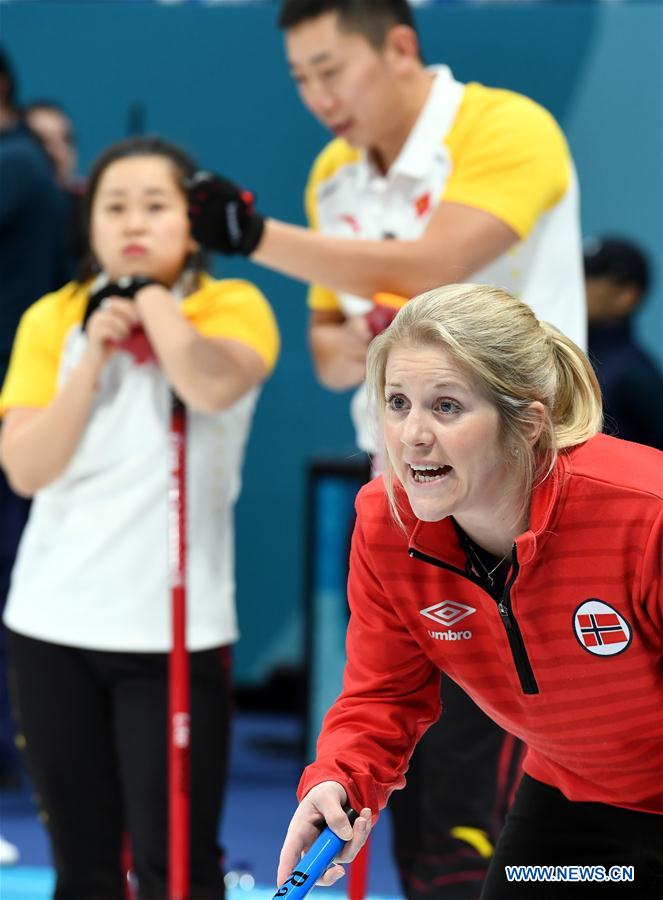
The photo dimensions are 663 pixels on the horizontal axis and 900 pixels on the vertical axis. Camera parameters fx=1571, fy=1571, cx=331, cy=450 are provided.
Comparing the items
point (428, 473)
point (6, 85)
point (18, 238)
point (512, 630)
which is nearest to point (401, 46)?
point (428, 473)

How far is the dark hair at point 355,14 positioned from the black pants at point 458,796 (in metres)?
1.19

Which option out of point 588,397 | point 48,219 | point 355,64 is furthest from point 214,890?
point 48,219

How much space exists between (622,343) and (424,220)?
1717 mm

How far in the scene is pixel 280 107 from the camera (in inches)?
228

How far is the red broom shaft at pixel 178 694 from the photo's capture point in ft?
9.13

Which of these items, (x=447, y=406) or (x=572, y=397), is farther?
(x=572, y=397)

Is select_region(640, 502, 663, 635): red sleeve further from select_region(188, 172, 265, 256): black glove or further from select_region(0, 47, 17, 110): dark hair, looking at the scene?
select_region(0, 47, 17, 110): dark hair

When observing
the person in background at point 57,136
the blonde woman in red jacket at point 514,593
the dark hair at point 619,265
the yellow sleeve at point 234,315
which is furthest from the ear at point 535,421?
the person in background at point 57,136

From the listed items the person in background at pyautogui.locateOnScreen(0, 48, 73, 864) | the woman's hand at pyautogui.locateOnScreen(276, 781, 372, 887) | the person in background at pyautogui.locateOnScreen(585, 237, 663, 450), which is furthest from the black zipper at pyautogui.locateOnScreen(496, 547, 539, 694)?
the person in background at pyautogui.locateOnScreen(0, 48, 73, 864)

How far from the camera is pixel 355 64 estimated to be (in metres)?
2.88

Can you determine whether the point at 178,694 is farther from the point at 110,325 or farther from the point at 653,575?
the point at 653,575

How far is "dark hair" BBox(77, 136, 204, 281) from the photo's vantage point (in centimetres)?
305

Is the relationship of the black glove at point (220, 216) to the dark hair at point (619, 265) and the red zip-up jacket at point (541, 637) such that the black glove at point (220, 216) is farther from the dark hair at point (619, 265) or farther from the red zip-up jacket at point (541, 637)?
the dark hair at point (619, 265)

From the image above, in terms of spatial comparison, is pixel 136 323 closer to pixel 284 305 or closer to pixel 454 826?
pixel 454 826
